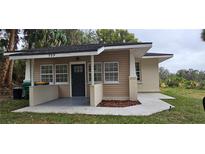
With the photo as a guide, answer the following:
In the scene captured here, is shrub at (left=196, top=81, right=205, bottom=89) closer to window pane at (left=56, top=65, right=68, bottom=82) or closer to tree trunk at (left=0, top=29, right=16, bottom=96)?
window pane at (left=56, top=65, right=68, bottom=82)

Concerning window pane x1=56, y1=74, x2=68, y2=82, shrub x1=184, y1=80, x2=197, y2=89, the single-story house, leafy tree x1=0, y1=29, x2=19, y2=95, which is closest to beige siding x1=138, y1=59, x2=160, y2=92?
the single-story house

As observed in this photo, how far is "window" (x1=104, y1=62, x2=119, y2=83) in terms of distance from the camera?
11.6m

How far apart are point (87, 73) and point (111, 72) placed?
1589 millimetres

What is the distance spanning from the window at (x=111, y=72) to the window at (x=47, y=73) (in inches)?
138

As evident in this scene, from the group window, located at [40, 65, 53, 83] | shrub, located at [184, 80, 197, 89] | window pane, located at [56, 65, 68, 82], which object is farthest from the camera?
shrub, located at [184, 80, 197, 89]

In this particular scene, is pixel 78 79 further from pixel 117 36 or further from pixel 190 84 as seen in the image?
pixel 117 36

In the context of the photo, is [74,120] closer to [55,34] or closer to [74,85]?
[74,85]

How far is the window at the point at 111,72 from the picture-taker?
11.6 metres

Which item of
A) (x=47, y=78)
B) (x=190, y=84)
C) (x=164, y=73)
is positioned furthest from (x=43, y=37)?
(x=164, y=73)

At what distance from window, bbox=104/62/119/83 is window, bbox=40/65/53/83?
3506mm

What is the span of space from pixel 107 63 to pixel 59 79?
325 cm

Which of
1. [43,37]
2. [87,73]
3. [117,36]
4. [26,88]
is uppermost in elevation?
[117,36]

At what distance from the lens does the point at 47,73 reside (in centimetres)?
1288
